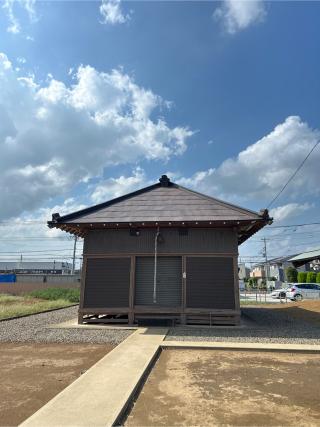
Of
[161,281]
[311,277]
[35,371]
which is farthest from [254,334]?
[311,277]

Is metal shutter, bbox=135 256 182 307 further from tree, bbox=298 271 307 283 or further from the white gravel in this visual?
tree, bbox=298 271 307 283

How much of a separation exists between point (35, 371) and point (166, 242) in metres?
6.87

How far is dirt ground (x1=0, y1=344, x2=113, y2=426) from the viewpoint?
4352mm

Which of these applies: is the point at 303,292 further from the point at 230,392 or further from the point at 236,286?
the point at 230,392

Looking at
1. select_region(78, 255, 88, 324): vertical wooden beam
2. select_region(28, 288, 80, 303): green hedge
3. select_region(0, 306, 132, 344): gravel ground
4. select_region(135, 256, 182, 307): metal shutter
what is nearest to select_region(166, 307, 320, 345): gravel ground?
select_region(135, 256, 182, 307): metal shutter

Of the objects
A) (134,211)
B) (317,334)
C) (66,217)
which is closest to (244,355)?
(317,334)

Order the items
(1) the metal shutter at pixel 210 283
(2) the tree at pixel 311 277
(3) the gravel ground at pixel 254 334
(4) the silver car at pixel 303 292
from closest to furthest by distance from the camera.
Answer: (3) the gravel ground at pixel 254 334 → (1) the metal shutter at pixel 210 283 → (4) the silver car at pixel 303 292 → (2) the tree at pixel 311 277

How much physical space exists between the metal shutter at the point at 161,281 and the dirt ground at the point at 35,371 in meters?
3.79

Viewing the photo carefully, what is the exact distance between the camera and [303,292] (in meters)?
29.2

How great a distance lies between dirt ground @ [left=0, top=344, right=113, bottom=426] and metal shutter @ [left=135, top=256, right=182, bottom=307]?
379 centimetres

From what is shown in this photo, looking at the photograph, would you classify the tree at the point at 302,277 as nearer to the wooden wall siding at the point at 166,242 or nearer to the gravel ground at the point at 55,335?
the wooden wall siding at the point at 166,242

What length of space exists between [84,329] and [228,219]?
6211 millimetres

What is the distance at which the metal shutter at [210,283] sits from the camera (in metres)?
11.6

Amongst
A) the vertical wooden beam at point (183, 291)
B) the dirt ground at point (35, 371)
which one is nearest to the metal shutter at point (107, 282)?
the vertical wooden beam at point (183, 291)
